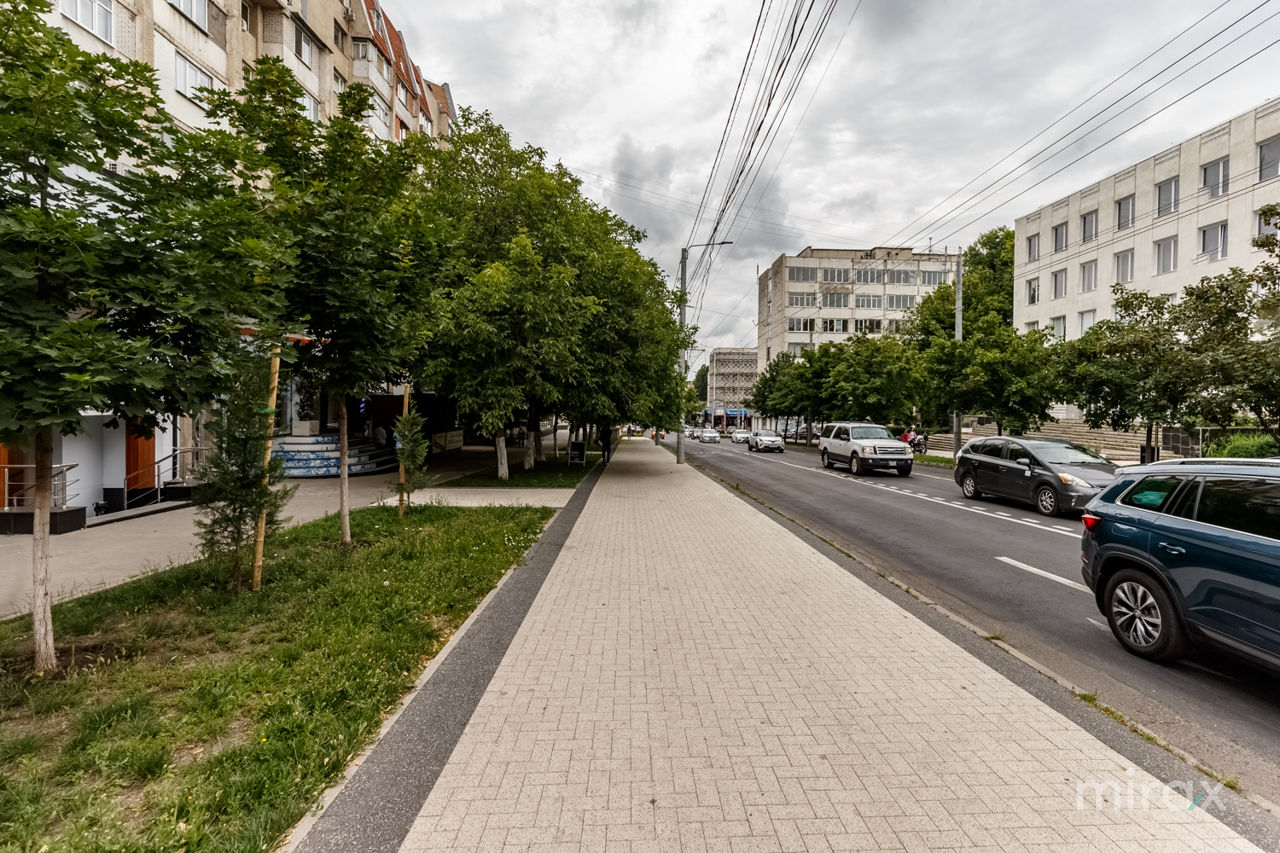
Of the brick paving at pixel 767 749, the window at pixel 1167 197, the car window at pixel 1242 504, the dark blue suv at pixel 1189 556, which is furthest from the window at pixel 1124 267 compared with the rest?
the brick paving at pixel 767 749

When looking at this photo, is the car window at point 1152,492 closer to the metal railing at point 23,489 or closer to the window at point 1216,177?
the metal railing at point 23,489

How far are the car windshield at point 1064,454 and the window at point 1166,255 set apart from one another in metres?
21.0

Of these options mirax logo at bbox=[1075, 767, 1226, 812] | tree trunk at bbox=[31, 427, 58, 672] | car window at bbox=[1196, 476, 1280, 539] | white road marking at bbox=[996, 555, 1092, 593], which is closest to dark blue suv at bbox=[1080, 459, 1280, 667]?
car window at bbox=[1196, 476, 1280, 539]

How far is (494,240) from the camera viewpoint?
61.1ft

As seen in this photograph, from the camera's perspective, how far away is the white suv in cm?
2066

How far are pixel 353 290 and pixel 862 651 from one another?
244 inches

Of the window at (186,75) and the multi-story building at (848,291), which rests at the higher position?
the multi-story building at (848,291)

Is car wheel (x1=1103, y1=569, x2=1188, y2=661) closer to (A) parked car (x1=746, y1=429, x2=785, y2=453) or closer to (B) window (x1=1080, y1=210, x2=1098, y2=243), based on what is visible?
(B) window (x1=1080, y1=210, x2=1098, y2=243)

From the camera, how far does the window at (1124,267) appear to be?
2912cm

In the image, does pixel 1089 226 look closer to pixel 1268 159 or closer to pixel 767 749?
pixel 1268 159

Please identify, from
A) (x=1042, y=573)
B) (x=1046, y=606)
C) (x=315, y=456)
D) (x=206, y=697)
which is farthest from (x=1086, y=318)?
(x=206, y=697)

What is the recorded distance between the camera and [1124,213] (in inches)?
1164

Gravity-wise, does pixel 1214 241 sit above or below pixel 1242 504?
above

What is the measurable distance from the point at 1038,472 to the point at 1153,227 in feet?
78.6
